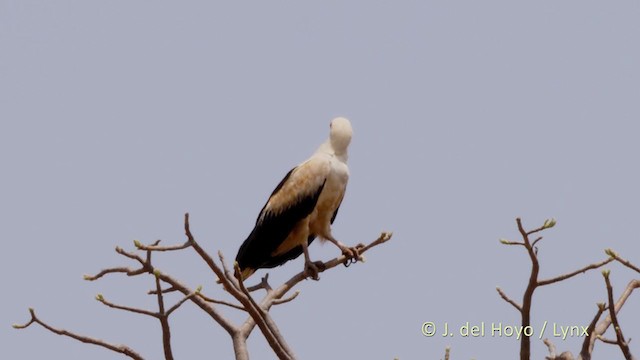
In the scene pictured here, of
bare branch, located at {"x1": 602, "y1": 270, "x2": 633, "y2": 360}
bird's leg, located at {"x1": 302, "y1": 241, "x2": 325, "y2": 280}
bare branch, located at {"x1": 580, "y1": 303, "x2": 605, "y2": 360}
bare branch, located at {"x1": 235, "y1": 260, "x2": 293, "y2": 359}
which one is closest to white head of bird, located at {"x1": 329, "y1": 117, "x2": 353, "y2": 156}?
bird's leg, located at {"x1": 302, "y1": 241, "x2": 325, "y2": 280}

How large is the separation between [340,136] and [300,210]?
713 millimetres

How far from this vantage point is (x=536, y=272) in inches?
236

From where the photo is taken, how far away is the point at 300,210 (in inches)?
348

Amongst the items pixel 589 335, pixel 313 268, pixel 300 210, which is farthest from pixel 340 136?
pixel 589 335

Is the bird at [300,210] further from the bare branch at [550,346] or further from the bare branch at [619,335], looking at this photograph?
the bare branch at [619,335]

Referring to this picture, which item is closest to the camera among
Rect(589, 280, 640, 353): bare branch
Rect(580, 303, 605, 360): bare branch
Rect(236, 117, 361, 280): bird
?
Rect(580, 303, 605, 360): bare branch

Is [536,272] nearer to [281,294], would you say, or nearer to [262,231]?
[281,294]

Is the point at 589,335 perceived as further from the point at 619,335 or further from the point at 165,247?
the point at 165,247

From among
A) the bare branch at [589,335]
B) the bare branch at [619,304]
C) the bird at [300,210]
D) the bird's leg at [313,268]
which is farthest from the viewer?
the bird at [300,210]

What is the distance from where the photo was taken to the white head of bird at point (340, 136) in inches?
356

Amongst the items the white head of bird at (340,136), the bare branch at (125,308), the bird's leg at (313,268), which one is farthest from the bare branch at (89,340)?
the white head of bird at (340,136)

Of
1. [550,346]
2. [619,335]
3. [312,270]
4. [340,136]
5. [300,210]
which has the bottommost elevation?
[619,335]

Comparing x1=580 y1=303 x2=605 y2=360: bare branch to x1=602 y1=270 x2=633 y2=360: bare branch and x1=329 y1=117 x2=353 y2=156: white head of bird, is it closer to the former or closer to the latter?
x1=602 y1=270 x2=633 y2=360: bare branch

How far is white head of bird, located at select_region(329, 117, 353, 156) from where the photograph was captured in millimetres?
9047
